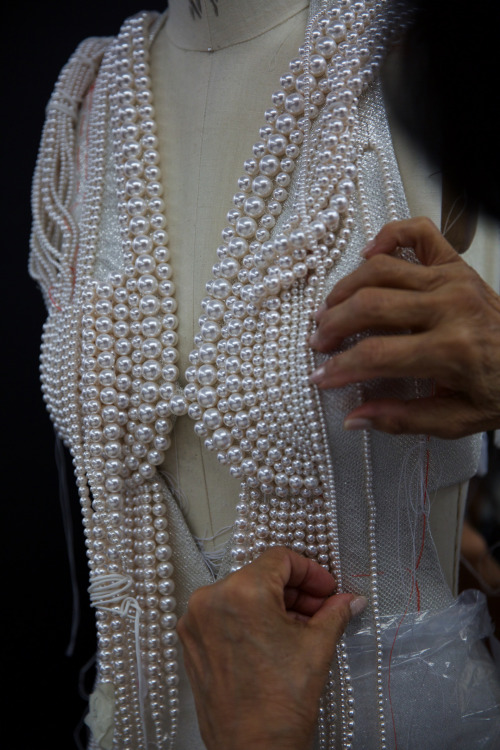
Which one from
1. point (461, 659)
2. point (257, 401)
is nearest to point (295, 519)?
point (257, 401)

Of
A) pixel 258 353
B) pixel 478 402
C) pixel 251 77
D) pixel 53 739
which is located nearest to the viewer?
pixel 478 402

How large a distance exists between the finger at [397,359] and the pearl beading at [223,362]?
0.06 meters

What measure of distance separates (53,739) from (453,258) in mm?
1290

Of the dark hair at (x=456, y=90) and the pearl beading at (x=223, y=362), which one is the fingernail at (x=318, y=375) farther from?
the dark hair at (x=456, y=90)

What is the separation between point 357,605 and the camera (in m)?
0.72

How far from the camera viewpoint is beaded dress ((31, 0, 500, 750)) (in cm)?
72

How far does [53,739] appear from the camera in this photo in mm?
1444

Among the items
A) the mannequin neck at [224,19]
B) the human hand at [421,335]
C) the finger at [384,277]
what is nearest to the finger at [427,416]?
the human hand at [421,335]

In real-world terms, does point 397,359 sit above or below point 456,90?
below

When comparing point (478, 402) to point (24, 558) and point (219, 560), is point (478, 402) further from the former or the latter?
point (24, 558)

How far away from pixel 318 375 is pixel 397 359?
0.28 feet

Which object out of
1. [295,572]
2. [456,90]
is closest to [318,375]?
[295,572]

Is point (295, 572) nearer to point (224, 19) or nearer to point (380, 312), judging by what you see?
point (380, 312)

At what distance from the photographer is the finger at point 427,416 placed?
64 centimetres
